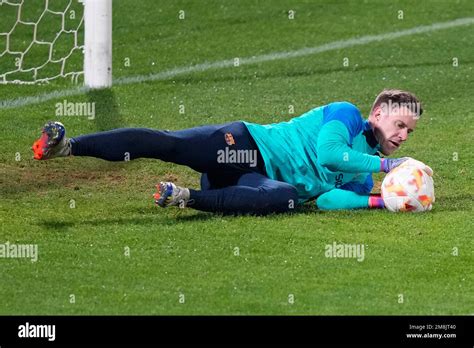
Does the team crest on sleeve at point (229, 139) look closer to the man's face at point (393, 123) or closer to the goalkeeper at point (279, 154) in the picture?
the goalkeeper at point (279, 154)

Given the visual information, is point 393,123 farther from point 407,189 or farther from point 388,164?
point 407,189

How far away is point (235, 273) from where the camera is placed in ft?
27.0

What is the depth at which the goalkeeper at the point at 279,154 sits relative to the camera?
30.7 feet

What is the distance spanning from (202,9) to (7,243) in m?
8.97

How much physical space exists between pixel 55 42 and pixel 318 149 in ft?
22.5

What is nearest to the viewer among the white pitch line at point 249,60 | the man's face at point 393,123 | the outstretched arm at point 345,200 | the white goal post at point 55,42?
the man's face at point 393,123

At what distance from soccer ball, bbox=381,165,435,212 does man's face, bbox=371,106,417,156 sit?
224mm

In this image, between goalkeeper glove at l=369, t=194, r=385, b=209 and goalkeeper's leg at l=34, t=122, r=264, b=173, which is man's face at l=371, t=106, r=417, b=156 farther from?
goalkeeper's leg at l=34, t=122, r=264, b=173

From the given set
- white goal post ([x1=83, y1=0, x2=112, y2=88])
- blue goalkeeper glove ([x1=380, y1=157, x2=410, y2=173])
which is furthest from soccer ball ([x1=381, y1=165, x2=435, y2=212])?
white goal post ([x1=83, y1=0, x2=112, y2=88])

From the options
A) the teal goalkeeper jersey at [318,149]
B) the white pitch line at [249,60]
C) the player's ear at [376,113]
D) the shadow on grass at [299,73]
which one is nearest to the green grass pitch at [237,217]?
the shadow on grass at [299,73]

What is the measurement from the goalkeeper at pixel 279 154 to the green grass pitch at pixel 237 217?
6.3 inches

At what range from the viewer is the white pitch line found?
13.7 m

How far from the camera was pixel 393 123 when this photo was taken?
976 cm

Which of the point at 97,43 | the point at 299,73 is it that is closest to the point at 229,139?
the point at 97,43
